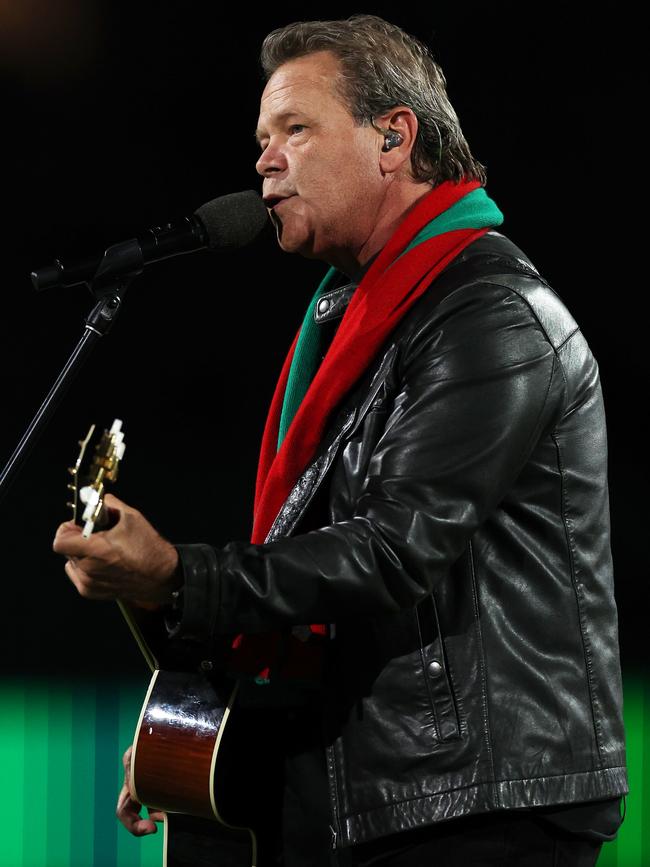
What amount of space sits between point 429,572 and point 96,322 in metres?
0.50

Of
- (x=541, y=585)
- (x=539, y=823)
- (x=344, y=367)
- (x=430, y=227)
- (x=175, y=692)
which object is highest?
(x=430, y=227)

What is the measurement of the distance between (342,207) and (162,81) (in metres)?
1.18

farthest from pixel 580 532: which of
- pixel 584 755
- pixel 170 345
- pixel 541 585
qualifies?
pixel 170 345

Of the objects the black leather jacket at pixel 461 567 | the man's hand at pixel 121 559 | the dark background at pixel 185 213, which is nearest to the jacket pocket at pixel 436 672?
the black leather jacket at pixel 461 567

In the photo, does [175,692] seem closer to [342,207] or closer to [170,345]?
[342,207]

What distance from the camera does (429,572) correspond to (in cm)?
119

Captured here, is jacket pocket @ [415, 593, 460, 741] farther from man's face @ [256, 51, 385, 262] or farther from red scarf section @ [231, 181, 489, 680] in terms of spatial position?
man's face @ [256, 51, 385, 262]

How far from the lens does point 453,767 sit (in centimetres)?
127

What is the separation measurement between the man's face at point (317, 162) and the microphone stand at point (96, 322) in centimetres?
24

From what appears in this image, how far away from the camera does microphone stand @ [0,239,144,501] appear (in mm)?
1345

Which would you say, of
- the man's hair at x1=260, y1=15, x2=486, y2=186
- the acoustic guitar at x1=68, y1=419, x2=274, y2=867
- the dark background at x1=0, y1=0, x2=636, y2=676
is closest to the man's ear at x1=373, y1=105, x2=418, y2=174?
the man's hair at x1=260, y1=15, x2=486, y2=186

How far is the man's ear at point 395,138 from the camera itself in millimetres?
1574

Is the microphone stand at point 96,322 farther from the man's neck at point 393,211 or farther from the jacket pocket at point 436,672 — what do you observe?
the jacket pocket at point 436,672

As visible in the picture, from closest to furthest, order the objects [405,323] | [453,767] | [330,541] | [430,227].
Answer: [330,541]
[453,767]
[405,323]
[430,227]
